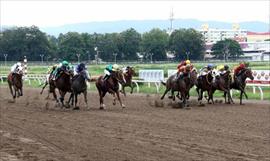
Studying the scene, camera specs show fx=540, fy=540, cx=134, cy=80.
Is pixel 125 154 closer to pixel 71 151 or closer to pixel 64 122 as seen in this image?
pixel 71 151

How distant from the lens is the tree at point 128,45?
91.3m

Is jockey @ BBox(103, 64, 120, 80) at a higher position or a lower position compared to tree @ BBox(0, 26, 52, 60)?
lower

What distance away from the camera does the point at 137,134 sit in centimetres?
1186

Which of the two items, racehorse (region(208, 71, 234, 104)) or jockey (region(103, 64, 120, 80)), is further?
racehorse (region(208, 71, 234, 104))

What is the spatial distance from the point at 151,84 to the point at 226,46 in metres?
69.0

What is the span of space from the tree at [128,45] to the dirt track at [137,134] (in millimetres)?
72867

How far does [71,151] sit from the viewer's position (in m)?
9.73

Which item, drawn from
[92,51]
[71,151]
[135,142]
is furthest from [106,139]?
[92,51]

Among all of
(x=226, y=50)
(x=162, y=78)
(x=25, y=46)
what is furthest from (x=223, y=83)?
(x=226, y=50)

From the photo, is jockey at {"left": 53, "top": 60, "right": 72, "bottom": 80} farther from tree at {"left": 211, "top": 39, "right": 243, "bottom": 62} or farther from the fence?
tree at {"left": 211, "top": 39, "right": 243, "bottom": 62}

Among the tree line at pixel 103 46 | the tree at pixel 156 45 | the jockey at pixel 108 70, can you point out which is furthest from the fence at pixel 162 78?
the tree at pixel 156 45

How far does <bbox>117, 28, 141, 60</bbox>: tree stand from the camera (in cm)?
9126

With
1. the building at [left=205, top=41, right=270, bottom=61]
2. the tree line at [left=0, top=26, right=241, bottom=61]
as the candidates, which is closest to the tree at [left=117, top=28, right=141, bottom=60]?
the tree line at [left=0, top=26, right=241, bottom=61]

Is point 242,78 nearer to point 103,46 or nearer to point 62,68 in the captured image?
point 62,68
